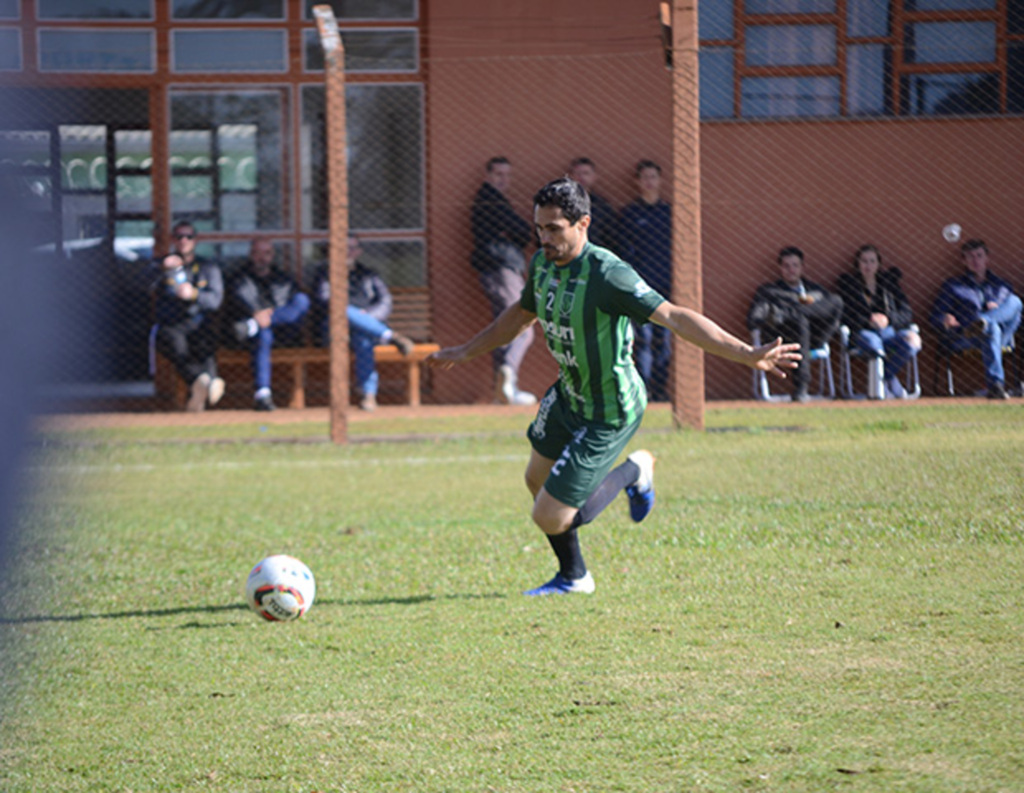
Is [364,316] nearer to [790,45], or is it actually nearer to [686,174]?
[686,174]

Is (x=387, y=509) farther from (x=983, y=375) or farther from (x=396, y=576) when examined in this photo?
(x=983, y=375)

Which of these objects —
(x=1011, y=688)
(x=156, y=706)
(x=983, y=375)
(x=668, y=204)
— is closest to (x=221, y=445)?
(x=668, y=204)

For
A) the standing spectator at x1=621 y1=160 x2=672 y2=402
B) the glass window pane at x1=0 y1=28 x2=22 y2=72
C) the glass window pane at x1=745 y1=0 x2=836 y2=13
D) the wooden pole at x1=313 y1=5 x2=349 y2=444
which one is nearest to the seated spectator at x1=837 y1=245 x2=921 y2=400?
the standing spectator at x1=621 y1=160 x2=672 y2=402

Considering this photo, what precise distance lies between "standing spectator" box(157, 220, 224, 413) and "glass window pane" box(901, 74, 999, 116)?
21.8ft

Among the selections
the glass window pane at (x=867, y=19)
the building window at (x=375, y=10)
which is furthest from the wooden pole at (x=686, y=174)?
the building window at (x=375, y=10)

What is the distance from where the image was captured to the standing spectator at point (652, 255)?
1222 cm

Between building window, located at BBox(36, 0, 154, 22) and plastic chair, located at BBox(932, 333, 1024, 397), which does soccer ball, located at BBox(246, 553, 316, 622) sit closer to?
plastic chair, located at BBox(932, 333, 1024, 397)

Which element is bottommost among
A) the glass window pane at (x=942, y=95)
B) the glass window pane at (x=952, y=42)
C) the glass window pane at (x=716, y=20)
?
the glass window pane at (x=942, y=95)

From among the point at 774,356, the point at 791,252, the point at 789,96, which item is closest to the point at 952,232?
the point at 791,252

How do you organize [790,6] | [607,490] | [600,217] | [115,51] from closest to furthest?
1. [607,490]
2. [790,6]
3. [600,217]
4. [115,51]

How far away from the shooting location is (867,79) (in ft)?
42.4

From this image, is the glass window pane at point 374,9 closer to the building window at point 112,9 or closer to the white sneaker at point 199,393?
the building window at point 112,9

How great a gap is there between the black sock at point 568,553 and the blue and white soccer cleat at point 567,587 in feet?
0.05

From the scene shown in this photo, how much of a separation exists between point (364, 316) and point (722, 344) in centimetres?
788
